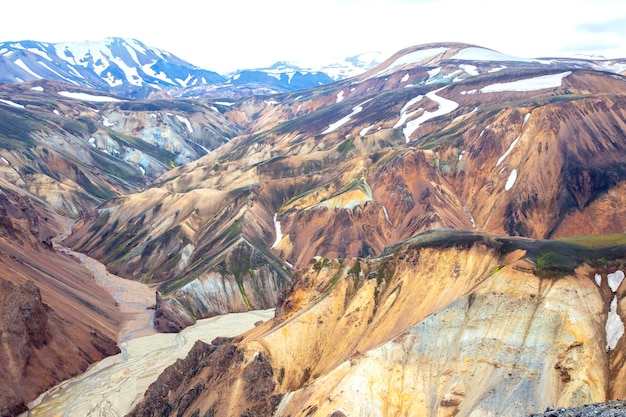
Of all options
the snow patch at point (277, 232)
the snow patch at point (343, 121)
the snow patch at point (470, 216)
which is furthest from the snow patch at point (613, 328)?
the snow patch at point (343, 121)

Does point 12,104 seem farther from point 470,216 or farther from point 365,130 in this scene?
point 470,216

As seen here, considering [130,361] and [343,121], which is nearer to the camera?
[130,361]

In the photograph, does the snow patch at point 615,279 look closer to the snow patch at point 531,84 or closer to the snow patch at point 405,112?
the snow patch at point 531,84

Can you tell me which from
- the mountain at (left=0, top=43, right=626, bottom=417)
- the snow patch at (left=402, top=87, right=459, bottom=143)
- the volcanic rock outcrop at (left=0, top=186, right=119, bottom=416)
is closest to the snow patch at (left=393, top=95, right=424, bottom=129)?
the mountain at (left=0, top=43, right=626, bottom=417)

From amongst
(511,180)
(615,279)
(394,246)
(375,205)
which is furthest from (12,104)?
(615,279)

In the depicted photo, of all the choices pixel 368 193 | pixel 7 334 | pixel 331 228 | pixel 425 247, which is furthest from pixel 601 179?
pixel 7 334

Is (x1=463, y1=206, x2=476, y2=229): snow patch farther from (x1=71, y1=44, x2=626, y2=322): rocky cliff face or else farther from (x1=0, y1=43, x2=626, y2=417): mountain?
(x1=0, y1=43, x2=626, y2=417): mountain
